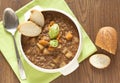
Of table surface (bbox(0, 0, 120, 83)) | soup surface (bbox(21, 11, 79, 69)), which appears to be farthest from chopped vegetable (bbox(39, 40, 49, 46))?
table surface (bbox(0, 0, 120, 83))

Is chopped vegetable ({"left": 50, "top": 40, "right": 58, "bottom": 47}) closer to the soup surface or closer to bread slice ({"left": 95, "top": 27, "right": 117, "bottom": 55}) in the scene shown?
the soup surface

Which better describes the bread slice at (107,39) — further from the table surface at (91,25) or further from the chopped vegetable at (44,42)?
the chopped vegetable at (44,42)

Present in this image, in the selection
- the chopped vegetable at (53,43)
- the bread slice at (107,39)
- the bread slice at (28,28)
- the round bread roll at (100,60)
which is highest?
the bread slice at (28,28)

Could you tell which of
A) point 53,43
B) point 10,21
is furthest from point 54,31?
point 10,21

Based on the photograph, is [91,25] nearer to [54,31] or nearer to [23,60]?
[54,31]

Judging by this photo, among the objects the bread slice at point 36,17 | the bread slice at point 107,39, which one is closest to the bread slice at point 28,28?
the bread slice at point 36,17

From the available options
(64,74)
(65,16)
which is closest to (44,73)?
(64,74)
